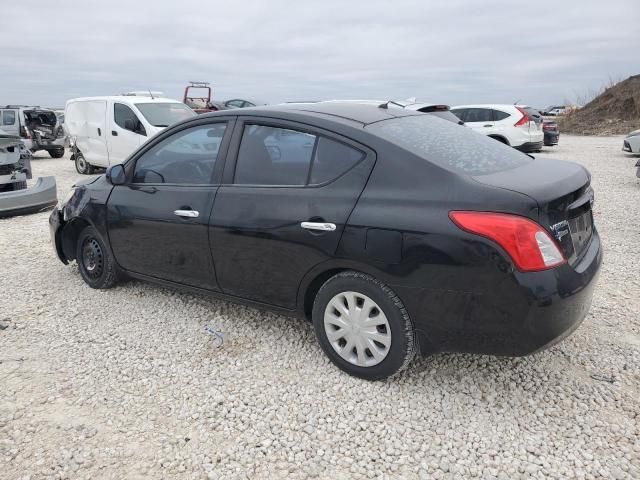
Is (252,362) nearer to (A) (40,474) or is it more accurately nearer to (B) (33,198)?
(A) (40,474)

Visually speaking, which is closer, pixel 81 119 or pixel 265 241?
pixel 265 241

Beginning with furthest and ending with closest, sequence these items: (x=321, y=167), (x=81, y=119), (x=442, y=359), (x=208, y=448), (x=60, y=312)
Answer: (x=81, y=119) < (x=60, y=312) < (x=442, y=359) < (x=321, y=167) < (x=208, y=448)

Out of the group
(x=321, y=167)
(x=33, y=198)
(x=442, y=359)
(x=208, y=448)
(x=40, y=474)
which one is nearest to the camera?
(x=40, y=474)

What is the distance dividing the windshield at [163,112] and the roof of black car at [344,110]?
8013 millimetres

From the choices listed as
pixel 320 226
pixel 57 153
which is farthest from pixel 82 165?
pixel 320 226

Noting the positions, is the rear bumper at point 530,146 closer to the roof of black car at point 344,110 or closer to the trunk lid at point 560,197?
the roof of black car at point 344,110

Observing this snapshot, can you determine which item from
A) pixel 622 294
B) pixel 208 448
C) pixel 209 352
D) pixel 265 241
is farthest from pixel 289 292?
pixel 622 294

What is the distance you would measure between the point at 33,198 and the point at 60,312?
4.59 m

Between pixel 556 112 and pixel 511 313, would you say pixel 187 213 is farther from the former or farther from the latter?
pixel 556 112

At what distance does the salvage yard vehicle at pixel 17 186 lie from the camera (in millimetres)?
7664

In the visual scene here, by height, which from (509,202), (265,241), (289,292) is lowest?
(289,292)

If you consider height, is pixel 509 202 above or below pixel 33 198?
above

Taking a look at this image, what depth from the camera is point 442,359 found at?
10.6 ft

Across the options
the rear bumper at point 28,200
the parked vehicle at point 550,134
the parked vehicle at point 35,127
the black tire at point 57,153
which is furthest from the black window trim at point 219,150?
the parked vehicle at point 550,134
